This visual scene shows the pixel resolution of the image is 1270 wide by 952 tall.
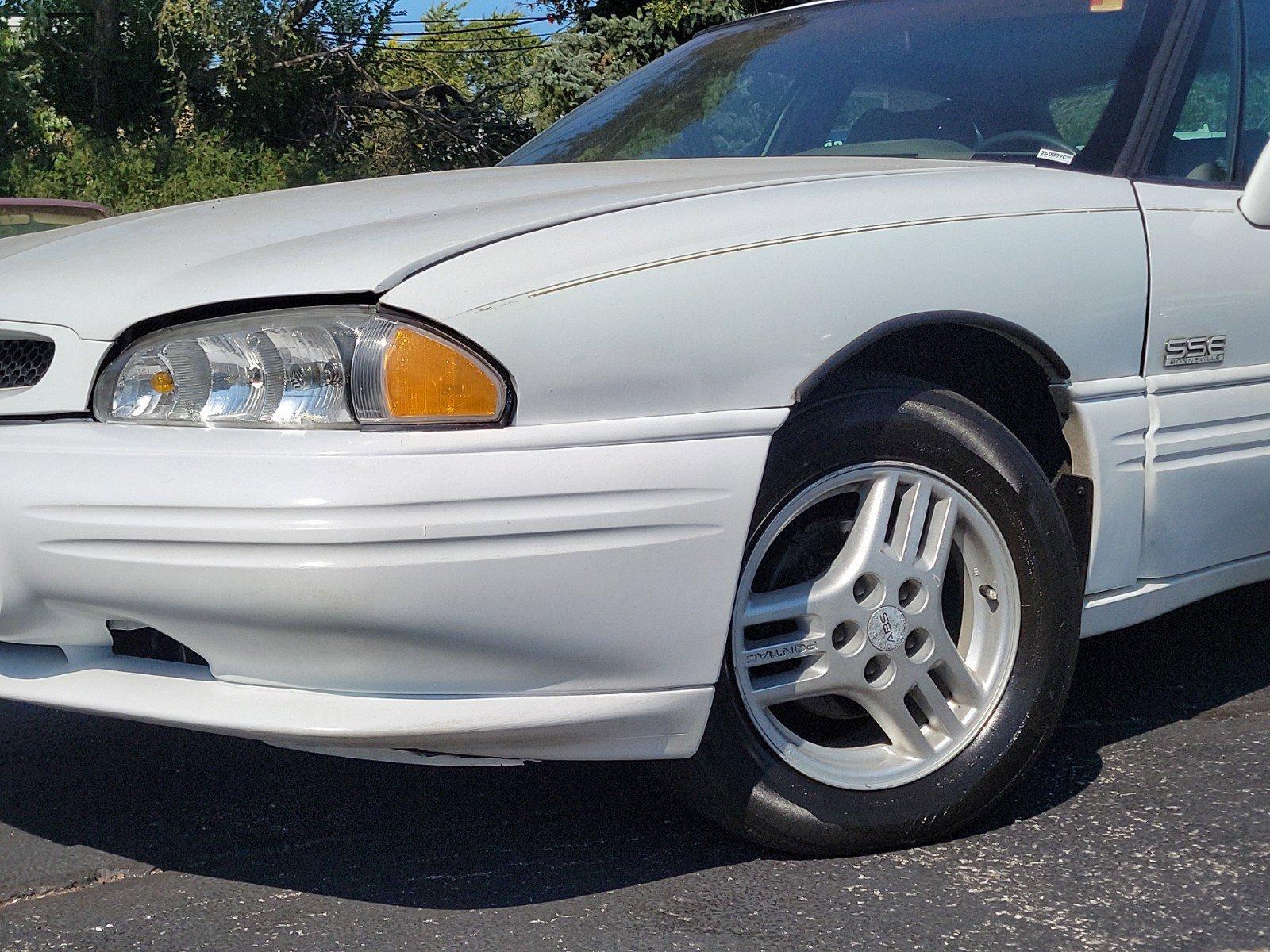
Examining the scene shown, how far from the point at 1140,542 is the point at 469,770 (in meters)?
1.28

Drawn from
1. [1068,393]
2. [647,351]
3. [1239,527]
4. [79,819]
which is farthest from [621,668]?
[1239,527]

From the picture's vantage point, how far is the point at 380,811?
8.25ft

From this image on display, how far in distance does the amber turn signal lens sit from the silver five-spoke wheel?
0.49 metres

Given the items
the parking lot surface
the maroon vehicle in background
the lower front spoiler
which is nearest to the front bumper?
the lower front spoiler

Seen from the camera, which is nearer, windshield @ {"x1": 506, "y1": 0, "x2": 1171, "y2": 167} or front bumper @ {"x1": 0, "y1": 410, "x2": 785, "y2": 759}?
front bumper @ {"x1": 0, "y1": 410, "x2": 785, "y2": 759}

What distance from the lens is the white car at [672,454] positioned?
6.13ft

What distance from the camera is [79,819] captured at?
98.0 inches

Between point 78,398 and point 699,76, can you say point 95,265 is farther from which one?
point 699,76

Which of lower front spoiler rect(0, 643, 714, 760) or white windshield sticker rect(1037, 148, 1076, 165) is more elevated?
white windshield sticker rect(1037, 148, 1076, 165)

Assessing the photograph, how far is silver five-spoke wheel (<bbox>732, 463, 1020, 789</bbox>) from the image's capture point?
2.21 meters

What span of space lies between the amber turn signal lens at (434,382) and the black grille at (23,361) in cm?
54

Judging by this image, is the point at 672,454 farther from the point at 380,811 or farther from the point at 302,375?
the point at 380,811

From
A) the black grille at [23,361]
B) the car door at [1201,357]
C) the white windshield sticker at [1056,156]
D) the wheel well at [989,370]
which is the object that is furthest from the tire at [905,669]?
the black grille at [23,361]

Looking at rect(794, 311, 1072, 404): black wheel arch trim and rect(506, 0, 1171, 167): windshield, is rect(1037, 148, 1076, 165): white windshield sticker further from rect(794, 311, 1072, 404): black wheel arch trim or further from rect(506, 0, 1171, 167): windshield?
rect(794, 311, 1072, 404): black wheel arch trim
